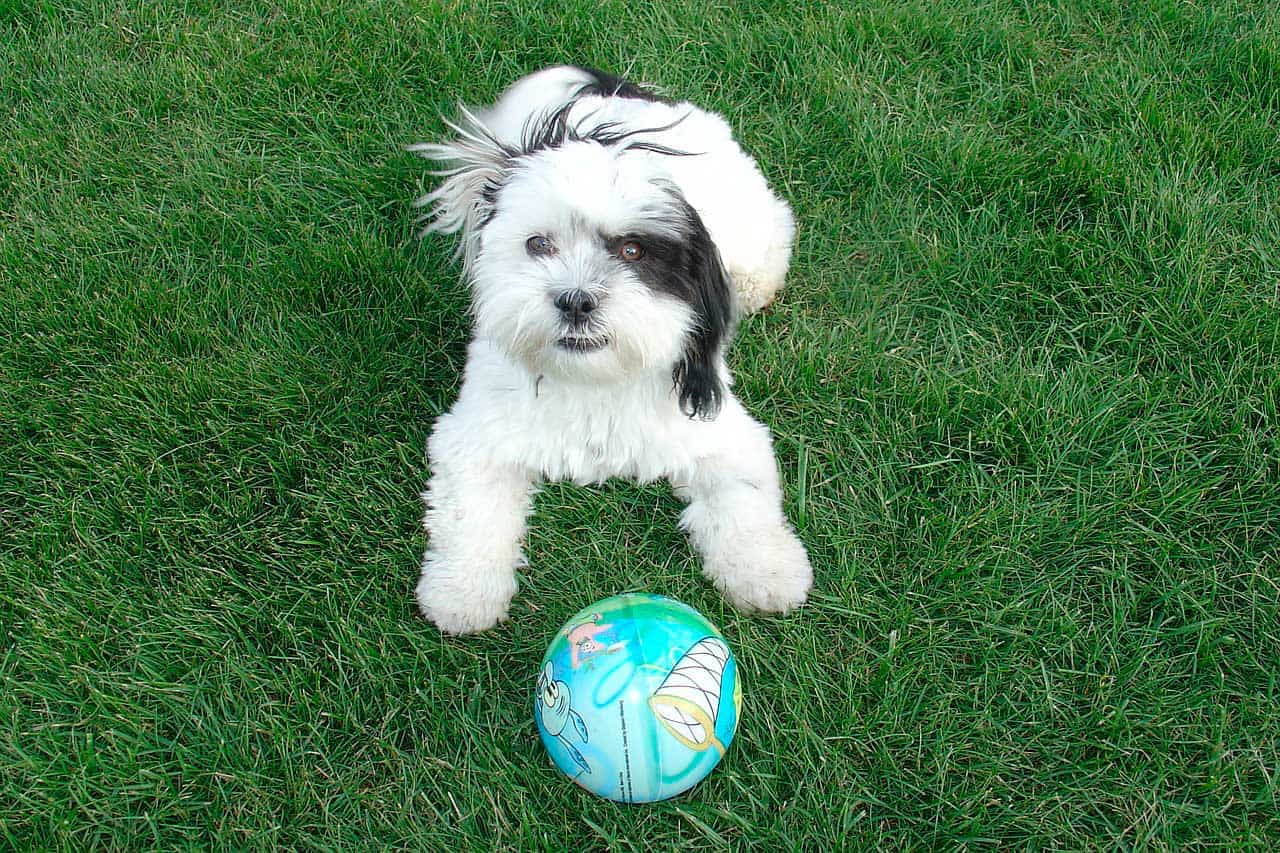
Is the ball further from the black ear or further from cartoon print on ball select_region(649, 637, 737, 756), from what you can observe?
the black ear

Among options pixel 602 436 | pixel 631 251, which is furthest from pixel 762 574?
pixel 631 251

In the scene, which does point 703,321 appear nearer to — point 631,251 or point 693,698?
point 631,251

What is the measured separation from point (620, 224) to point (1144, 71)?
10.4 feet

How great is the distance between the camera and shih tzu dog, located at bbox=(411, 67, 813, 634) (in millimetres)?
2283

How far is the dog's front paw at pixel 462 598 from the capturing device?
2.63 m

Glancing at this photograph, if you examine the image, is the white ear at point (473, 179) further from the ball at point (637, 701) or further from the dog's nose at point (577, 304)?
the ball at point (637, 701)

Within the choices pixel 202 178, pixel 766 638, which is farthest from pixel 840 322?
pixel 202 178

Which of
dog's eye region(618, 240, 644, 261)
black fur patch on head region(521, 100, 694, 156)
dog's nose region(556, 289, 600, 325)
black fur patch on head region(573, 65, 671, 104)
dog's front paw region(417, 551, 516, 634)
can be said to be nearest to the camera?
dog's nose region(556, 289, 600, 325)

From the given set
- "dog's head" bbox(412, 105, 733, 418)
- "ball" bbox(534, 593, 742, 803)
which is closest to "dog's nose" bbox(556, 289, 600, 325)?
"dog's head" bbox(412, 105, 733, 418)

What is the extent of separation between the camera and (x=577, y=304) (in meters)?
2.22

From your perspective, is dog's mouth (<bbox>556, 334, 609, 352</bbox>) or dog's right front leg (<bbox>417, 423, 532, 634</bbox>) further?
dog's right front leg (<bbox>417, 423, 532, 634</bbox>)

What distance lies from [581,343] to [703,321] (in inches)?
13.5

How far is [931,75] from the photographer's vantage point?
427 cm

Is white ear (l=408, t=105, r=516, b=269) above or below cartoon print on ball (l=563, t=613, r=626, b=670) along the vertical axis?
above
